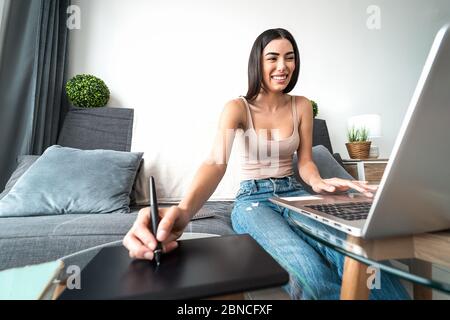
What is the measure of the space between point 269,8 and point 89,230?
206 cm

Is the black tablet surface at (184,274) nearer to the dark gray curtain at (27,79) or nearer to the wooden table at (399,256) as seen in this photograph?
the wooden table at (399,256)

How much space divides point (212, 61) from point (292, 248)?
5.62ft

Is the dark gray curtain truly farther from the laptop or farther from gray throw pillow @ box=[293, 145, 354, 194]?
the laptop

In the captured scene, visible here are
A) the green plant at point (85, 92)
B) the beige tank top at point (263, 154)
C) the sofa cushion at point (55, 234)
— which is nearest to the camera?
the sofa cushion at point (55, 234)

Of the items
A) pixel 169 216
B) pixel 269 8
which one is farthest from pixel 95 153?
pixel 269 8

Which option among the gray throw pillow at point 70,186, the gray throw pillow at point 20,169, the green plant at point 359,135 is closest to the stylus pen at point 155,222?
the gray throw pillow at point 70,186

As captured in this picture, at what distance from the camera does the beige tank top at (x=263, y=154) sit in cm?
89

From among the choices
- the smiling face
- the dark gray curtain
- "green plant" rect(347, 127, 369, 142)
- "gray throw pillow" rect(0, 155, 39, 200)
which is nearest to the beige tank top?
the smiling face

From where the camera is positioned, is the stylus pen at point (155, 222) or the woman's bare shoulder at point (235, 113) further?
the woman's bare shoulder at point (235, 113)

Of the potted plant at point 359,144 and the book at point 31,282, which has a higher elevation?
the potted plant at point 359,144

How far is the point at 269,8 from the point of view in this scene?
2.01 m

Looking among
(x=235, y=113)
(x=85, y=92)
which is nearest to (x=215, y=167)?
(x=235, y=113)

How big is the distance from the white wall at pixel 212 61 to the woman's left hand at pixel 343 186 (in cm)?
69

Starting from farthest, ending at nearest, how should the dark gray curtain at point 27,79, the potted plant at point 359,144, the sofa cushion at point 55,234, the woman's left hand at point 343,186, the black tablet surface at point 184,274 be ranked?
the potted plant at point 359,144 → the dark gray curtain at point 27,79 → the sofa cushion at point 55,234 → the woman's left hand at point 343,186 → the black tablet surface at point 184,274
